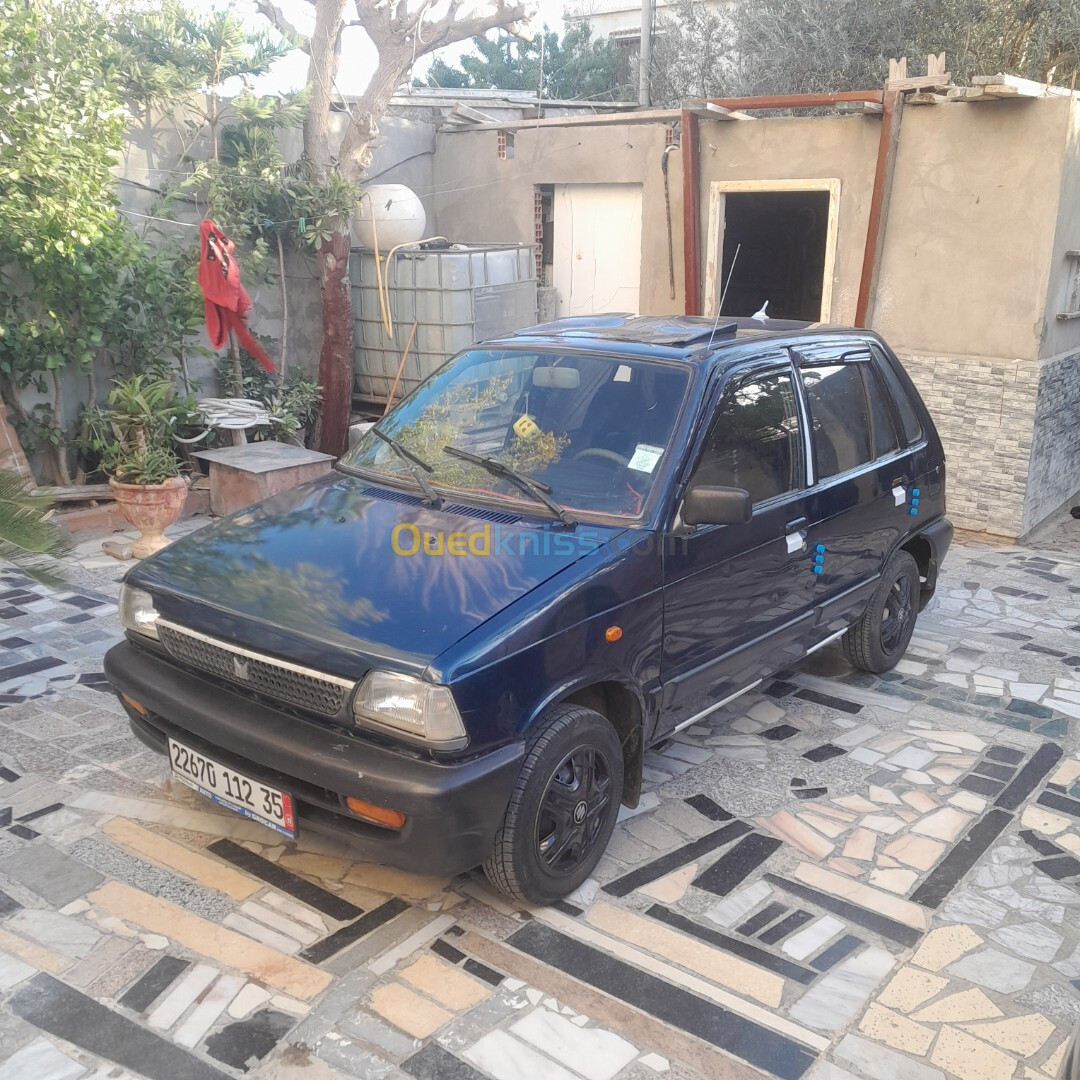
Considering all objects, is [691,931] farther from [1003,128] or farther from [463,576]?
[1003,128]

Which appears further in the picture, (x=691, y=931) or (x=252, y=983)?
(x=691, y=931)

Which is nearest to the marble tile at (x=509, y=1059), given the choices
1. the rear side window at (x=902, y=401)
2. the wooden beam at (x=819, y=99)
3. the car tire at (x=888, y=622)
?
the car tire at (x=888, y=622)

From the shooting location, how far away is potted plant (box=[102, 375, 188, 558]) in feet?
22.3

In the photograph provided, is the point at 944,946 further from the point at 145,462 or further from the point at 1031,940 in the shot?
the point at 145,462

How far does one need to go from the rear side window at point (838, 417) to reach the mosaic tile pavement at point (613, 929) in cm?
128

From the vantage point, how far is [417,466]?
399 cm

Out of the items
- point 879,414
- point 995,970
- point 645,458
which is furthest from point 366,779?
point 879,414

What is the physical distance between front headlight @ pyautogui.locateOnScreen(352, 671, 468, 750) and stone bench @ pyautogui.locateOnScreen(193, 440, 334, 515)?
462 centimetres

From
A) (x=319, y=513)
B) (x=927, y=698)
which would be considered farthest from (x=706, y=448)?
(x=927, y=698)

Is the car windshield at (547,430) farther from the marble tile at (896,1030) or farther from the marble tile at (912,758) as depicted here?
the marble tile at (912,758)

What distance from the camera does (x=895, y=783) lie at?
434cm

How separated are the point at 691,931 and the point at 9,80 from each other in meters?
6.47

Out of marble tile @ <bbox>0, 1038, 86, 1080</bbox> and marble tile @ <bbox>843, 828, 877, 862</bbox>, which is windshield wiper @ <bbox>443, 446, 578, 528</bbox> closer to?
marble tile @ <bbox>843, 828, 877, 862</bbox>

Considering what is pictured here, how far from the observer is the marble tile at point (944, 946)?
3.24 metres
